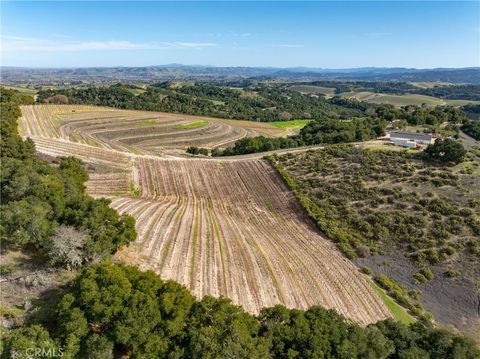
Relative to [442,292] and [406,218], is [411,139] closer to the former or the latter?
[406,218]

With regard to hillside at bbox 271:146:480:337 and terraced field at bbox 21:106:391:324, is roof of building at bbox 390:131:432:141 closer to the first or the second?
hillside at bbox 271:146:480:337

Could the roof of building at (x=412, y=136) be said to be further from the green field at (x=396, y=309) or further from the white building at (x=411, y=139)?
the green field at (x=396, y=309)

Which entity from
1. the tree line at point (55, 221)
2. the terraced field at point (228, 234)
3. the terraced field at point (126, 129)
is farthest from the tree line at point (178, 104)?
the tree line at point (55, 221)

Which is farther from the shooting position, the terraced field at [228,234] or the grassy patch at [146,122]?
the grassy patch at [146,122]

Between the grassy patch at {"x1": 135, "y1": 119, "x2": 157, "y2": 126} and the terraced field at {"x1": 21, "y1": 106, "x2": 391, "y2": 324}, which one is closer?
the terraced field at {"x1": 21, "y1": 106, "x2": 391, "y2": 324}

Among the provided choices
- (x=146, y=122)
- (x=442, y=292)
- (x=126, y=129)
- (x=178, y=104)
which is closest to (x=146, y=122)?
(x=146, y=122)

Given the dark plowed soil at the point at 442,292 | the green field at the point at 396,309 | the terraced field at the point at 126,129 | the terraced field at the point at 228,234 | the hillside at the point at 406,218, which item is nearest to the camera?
the green field at the point at 396,309

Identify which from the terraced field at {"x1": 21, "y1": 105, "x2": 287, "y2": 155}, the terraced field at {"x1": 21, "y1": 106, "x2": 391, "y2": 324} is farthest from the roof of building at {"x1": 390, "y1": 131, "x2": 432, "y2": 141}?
the terraced field at {"x1": 21, "y1": 105, "x2": 287, "y2": 155}
